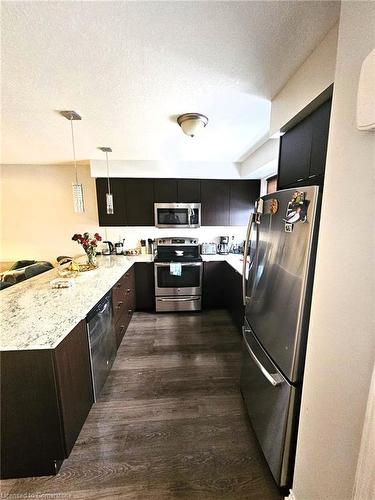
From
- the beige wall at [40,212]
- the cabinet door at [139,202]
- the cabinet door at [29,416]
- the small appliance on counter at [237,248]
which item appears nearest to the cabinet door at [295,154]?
the cabinet door at [29,416]

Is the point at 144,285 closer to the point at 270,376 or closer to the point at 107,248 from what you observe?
the point at 107,248

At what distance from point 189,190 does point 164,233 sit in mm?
886

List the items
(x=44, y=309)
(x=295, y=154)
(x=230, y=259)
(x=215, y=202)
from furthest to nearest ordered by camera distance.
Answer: (x=215, y=202) < (x=230, y=259) < (x=44, y=309) < (x=295, y=154)

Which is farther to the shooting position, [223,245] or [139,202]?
[223,245]

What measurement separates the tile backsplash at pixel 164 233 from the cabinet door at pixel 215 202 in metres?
0.19

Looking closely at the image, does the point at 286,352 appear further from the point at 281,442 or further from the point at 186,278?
the point at 186,278

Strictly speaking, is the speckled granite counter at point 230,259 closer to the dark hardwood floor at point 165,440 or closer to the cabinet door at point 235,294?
the cabinet door at point 235,294

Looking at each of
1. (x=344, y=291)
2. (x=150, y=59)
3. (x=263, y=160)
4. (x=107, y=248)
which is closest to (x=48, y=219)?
(x=107, y=248)

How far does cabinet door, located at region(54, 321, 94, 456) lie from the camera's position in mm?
1178

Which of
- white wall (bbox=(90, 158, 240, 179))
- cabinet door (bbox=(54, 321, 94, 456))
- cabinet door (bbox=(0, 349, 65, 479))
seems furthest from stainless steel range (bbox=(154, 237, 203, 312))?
cabinet door (bbox=(0, 349, 65, 479))

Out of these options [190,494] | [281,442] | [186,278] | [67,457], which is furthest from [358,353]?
[186,278]

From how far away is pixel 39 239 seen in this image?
12.1 ft

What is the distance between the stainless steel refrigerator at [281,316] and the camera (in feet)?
3.18

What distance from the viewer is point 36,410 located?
1.12 metres
